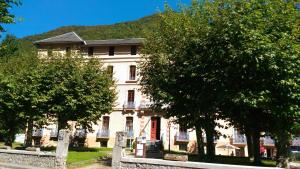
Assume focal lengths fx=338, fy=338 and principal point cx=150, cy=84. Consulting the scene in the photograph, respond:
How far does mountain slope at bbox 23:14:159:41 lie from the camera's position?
6619 centimetres

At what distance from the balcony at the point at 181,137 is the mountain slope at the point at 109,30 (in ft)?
75.2

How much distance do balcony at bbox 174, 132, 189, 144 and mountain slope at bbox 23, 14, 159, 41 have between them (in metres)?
22.9

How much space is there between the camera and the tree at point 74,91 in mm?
28219

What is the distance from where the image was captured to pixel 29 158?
798 inches

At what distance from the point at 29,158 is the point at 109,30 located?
2300 inches

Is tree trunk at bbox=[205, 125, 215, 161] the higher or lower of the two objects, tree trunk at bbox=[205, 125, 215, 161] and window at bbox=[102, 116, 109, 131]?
the lower

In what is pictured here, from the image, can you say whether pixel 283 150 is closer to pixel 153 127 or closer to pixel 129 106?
pixel 153 127

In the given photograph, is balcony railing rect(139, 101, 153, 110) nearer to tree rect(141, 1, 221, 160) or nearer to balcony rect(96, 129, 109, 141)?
balcony rect(96, 129, 109, 141)

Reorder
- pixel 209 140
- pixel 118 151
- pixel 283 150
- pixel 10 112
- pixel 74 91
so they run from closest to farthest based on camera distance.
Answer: pixel 118 151, pixel 283 150, pixel 209 140, pixel 74 91, pixel 10 112

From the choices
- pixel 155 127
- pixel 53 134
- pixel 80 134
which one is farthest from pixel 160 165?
pixel 53 134

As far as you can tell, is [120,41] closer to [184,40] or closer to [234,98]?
[184,40]

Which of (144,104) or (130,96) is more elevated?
(130,96)

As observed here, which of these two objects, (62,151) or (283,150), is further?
(62,151)

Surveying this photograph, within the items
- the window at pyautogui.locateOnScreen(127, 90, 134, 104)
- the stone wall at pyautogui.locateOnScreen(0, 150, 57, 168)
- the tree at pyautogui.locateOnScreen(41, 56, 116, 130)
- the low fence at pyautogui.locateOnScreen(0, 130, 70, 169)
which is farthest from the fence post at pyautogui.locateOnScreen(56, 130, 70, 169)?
the window at pyautogui.locateOnScreen(127, 90, 134, 104)
